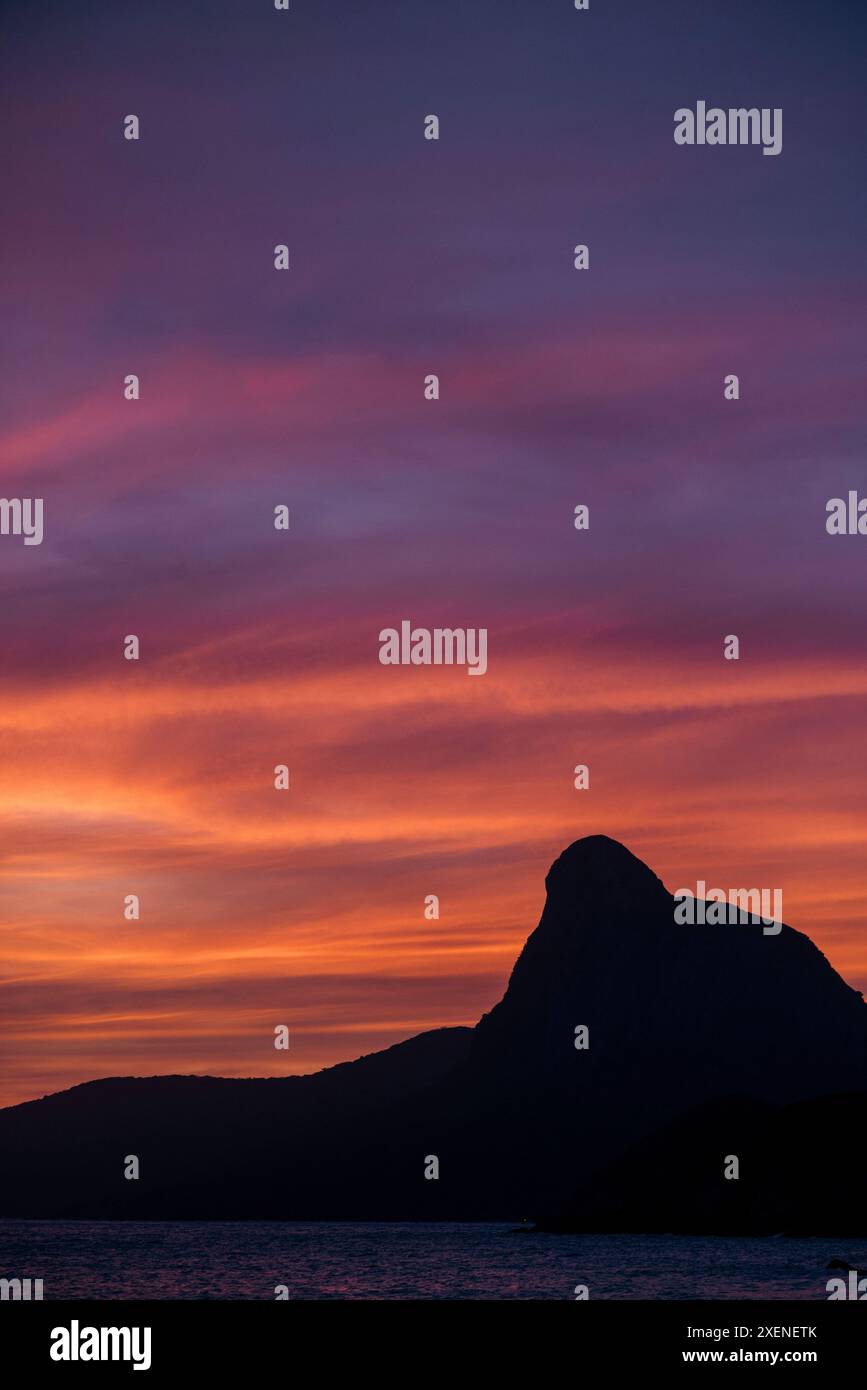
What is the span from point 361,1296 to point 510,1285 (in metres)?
20.7

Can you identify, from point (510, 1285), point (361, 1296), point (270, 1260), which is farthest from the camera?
point (270, 1260)

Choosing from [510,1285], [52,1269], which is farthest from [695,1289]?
[52,1269]
